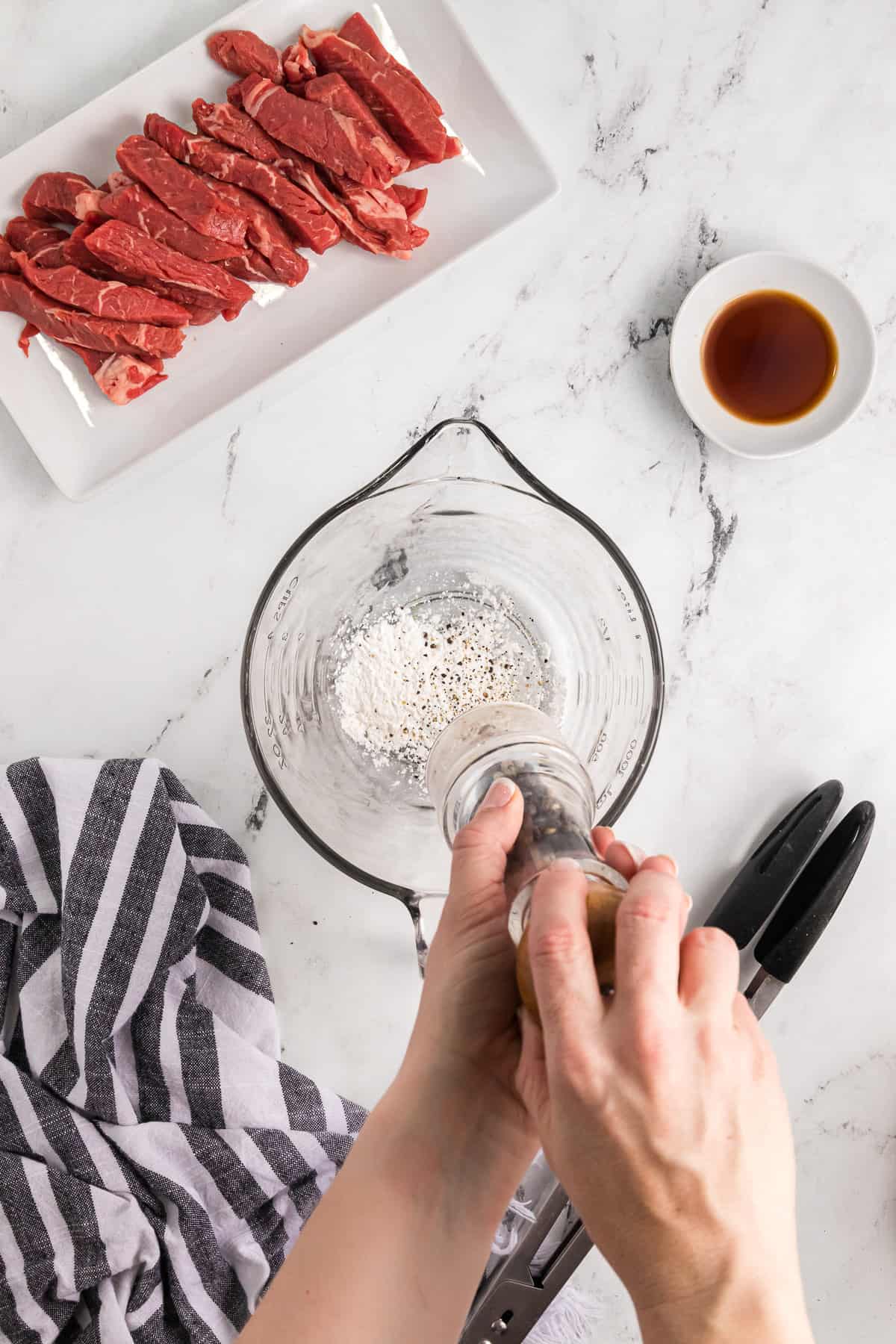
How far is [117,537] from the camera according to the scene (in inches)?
44.2

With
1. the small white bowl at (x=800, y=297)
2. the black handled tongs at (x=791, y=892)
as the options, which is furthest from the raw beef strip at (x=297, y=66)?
the black handled tongs at (x=791, y=892)

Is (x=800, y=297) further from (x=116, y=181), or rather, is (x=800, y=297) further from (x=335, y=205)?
(x=116, y=181)

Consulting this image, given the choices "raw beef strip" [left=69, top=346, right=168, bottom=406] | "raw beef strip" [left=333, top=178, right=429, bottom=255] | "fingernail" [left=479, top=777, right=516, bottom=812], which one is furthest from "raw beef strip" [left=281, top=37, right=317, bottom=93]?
"fingernail" [left=479, top=777, right=516, bottom=812]

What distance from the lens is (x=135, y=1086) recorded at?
104 cm

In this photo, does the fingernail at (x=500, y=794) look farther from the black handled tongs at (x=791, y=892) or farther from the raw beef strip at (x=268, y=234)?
the raw beef strip at (x=268, y=234)

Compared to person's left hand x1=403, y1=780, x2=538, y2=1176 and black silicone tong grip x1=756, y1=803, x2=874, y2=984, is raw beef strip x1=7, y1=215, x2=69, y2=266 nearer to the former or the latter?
person's left hand x1=403, y1=780, x2=538, y2=1176

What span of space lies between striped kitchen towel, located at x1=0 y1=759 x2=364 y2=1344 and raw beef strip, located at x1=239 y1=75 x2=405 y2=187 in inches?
26.0

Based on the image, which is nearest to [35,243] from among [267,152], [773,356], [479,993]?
[267,152]

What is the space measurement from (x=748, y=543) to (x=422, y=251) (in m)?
0.48

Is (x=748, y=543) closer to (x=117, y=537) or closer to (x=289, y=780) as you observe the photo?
(x=289, y=780)

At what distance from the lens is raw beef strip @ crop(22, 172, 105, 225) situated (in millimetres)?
1058

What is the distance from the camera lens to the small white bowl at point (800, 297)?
1074mm

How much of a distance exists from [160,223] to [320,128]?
195 millimetres

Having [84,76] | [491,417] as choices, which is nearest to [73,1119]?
[491,417]
